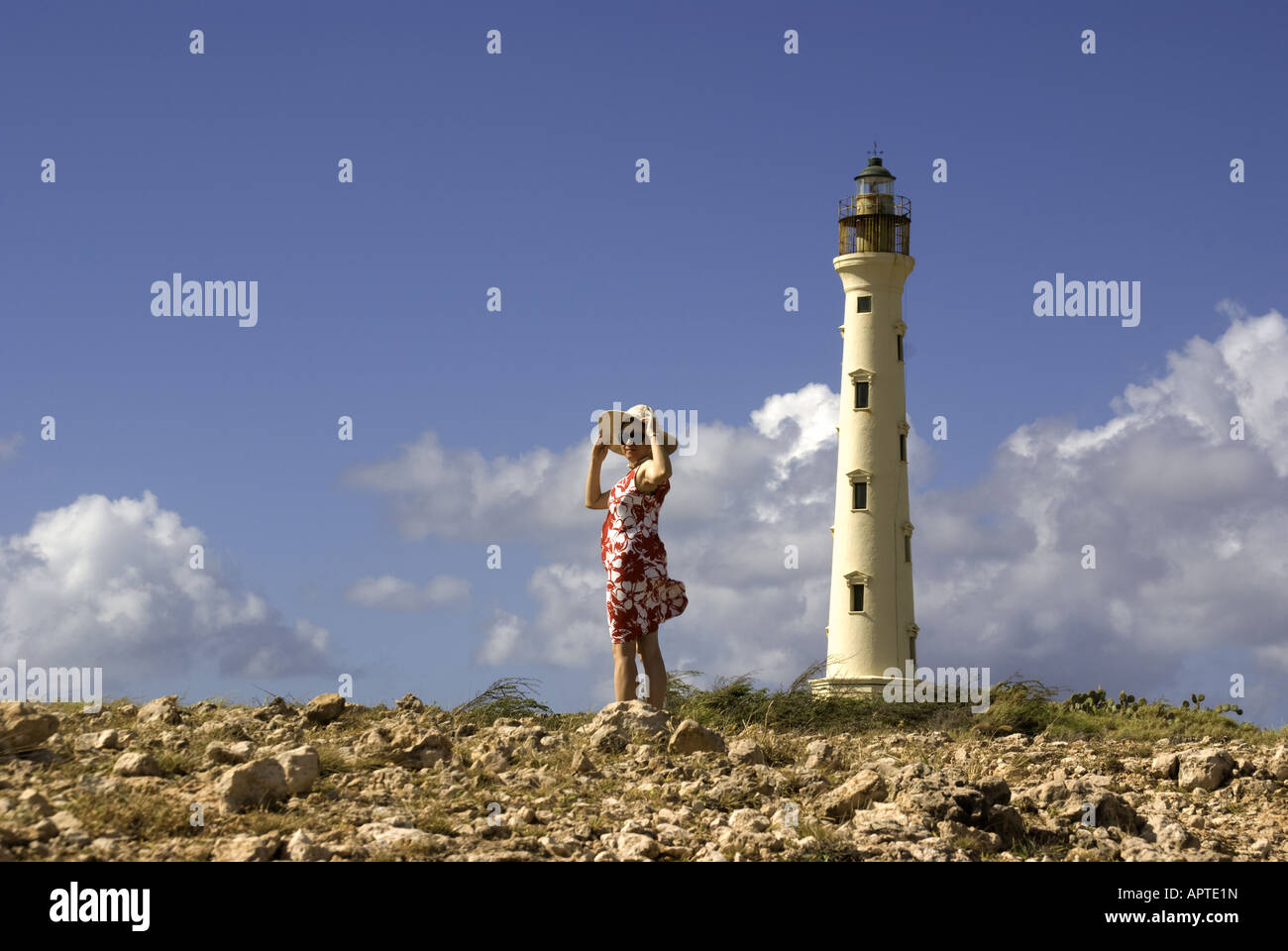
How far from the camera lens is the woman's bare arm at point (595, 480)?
36.0ft

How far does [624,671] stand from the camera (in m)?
10.9

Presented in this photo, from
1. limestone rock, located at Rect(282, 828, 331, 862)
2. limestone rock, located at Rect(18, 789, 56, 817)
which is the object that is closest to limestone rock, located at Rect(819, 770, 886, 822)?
limestone rock, located at Rect(282, 828, 331, 862)

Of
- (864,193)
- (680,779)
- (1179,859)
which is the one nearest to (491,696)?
(680,779)

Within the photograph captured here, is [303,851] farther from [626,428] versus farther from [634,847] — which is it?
[626,428]

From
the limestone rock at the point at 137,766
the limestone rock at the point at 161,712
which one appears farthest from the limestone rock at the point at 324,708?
the limestone rock at the point at 137,766

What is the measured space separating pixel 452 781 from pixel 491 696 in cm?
654

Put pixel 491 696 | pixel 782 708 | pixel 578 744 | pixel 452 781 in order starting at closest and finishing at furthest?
1. pixel 452 781
2. pixel 578 744
3. pixel 491 696
4. pixel 782 708

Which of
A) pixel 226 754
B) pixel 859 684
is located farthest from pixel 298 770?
pixel 859 684

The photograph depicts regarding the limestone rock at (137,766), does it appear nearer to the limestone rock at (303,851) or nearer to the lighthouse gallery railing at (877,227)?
the limestone rock at (303,851)

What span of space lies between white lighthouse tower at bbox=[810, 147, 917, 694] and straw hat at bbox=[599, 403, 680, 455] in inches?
772

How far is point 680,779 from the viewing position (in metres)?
9.17

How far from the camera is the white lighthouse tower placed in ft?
100
